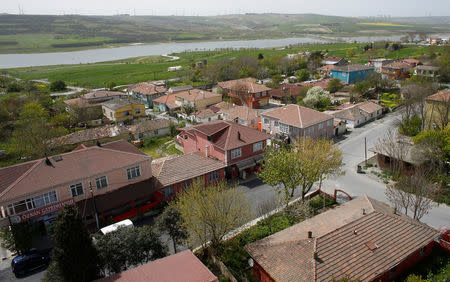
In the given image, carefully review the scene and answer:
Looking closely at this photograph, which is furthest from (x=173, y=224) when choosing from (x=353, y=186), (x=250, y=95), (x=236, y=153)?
(x=250, y=95)

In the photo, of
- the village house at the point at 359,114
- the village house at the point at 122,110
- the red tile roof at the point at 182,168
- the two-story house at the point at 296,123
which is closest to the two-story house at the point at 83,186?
the red tile roof at the point at 182,168

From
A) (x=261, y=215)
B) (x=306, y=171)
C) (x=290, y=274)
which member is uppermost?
(x=306, y=171)

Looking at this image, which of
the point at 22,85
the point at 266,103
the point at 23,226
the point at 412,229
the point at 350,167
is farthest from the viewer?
the point at 22,85

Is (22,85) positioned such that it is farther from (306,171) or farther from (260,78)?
(306,171)

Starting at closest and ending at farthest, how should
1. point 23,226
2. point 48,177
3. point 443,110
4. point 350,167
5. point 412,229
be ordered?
point 412,229 < point 23,226 < point 48,177 < point 350,167 < point 443,110

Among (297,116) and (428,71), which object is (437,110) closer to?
(297,116)

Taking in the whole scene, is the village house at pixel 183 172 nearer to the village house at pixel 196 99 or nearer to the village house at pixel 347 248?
the village house at pixel 347 248

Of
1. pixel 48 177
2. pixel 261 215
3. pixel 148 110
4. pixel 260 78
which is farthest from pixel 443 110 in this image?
pixel 260 78

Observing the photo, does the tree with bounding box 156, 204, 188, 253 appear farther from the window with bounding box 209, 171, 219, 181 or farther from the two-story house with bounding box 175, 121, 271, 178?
the two-story house with bounding box 175, 121, 271, 178

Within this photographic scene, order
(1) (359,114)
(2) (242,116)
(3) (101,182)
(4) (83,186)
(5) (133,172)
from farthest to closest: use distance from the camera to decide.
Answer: (2) (242,116), (1) (359,114), (5) (133,172), (3) (101,182), (4) (83,186)
